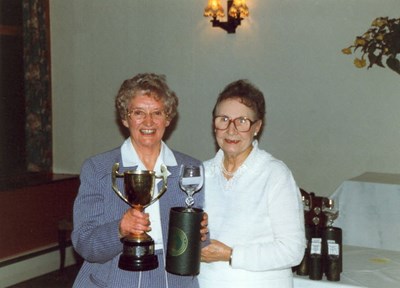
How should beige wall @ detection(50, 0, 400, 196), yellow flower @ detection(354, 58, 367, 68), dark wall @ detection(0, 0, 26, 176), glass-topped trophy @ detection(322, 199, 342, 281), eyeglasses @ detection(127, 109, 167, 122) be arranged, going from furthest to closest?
dark wall @ detection(0, 0, 26, 176) → beige wall @ detection(50, 0, 400, 196) → yellow flower @ detection(354, 58, 367, 68) → glass-topped trophy @ detection(322, 199, 342, 281) → eyeglasses @ detection(127, 109, 167, 122)

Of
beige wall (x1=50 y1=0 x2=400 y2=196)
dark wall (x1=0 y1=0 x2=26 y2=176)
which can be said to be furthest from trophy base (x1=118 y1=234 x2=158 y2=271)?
dark wall (x1=0 y1=0 x2=26 y2=176)

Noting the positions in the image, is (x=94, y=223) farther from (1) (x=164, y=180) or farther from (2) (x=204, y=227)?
(2) (x=204, y=227)

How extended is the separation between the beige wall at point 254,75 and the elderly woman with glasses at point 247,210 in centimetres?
281

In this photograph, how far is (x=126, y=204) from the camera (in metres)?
2.15

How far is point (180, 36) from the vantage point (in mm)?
5617

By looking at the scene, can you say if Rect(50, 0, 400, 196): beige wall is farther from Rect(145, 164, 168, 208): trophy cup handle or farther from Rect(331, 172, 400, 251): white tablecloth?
Rect(145, 164, 168, 208): trophy cup handle

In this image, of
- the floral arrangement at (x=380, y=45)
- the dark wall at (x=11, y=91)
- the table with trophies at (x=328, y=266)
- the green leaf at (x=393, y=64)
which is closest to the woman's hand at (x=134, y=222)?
the table with trophies at (x=328, y=266)

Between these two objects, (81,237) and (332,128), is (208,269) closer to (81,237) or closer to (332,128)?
(81,237)

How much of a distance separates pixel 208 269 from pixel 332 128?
303 centimetres

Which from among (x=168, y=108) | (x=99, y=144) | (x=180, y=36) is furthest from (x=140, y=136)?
(x=99, y=144)

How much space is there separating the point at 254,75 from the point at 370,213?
7.09 feet

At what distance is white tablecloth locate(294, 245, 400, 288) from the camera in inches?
104

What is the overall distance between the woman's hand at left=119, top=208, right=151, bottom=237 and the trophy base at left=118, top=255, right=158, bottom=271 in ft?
0.34

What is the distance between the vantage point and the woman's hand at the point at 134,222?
1912mm
